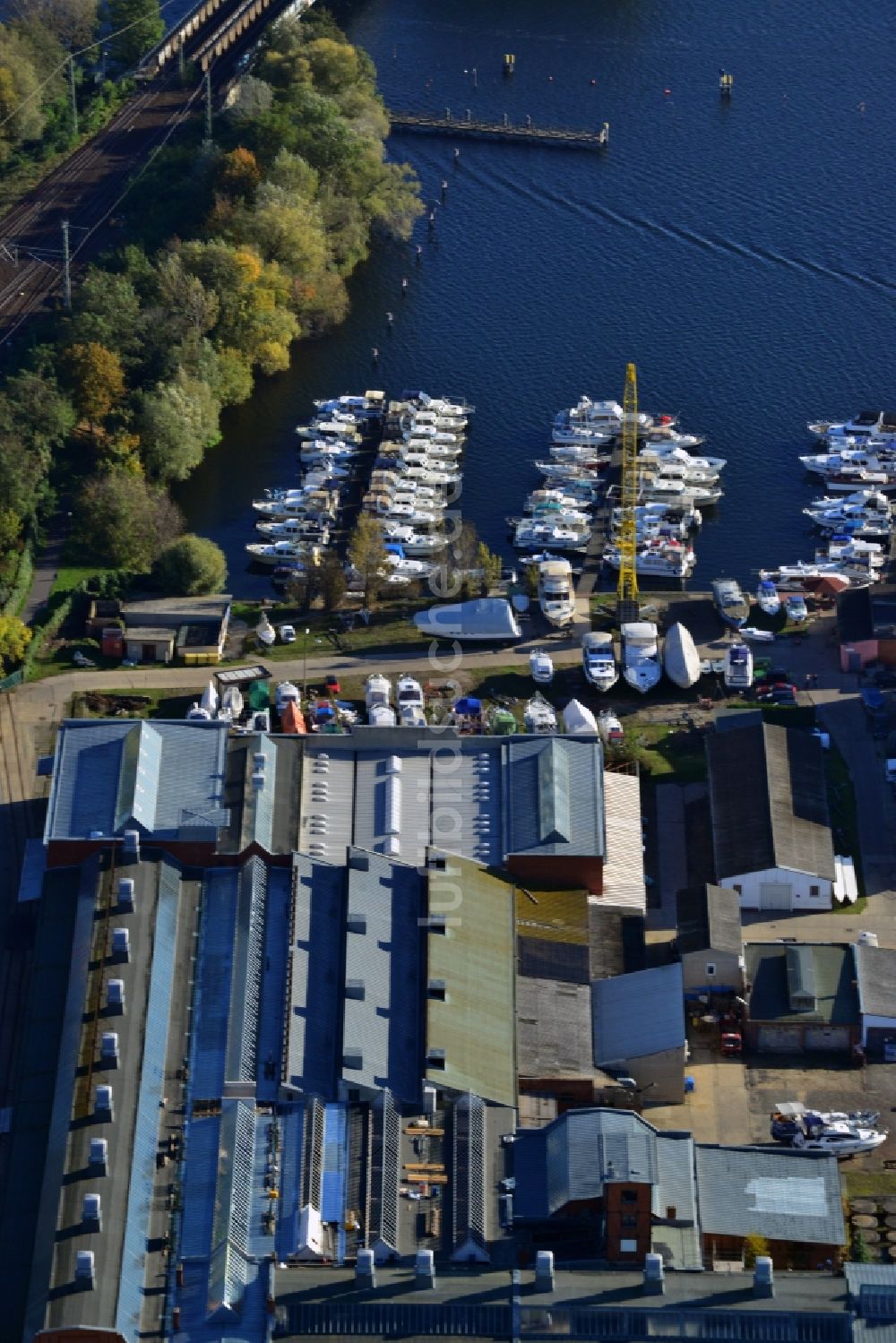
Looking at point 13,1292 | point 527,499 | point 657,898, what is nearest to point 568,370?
point 527,499

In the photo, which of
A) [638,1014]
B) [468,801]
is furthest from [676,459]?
[638,1014]

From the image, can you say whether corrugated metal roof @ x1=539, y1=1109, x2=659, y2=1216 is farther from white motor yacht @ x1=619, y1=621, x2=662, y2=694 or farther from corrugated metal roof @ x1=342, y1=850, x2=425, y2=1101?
white motor yacht @ x1=619, y1=621, x2=662, y2=694

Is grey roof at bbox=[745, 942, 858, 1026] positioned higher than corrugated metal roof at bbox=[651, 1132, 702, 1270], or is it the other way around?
grey roof at bbox=[745, 942, 858, 1026]

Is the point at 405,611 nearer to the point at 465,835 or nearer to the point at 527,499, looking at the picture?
the point at 527,499

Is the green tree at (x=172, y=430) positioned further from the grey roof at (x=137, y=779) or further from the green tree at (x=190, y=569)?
the grey roof at (x=137, y=779)

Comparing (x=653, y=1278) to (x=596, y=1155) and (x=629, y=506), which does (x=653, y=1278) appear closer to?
(x=596, y=1155)

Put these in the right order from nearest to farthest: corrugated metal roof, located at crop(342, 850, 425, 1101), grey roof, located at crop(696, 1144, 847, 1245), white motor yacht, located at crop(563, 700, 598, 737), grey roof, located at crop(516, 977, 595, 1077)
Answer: grey roof, located at crop(696, 1144, 847, 1245), corrugated metal roof, located at crop(342, 850, 425, 1101), grey roof, located at crop(516, 977, 595, 1077), white motor yacht, located at crop(563, 700, 598, 737)

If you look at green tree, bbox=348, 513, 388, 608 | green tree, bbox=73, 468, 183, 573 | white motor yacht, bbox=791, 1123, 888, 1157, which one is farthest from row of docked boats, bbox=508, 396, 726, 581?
white motor yacht, bbox=791, 1123, 888, 1157

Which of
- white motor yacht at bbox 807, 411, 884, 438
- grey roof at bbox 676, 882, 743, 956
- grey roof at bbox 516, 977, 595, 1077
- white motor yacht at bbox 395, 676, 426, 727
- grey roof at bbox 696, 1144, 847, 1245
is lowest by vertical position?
grey roof at bbox 696, 1144, 847, 1245

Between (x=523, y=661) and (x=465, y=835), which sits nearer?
(x=465, y=835)
